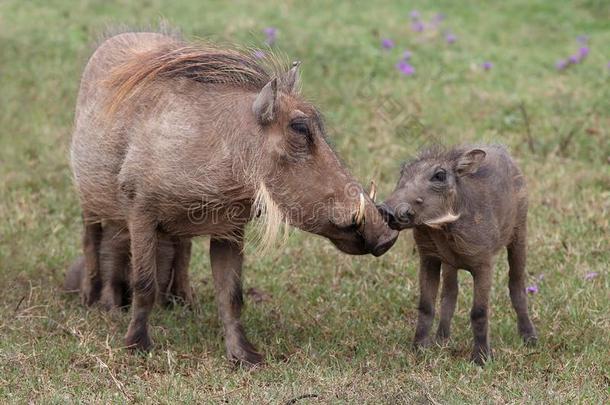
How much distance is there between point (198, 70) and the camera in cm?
514

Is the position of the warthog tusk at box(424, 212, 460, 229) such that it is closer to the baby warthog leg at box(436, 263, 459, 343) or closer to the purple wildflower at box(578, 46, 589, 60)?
the baby warthog leg at box(436, 263, 459, 343)

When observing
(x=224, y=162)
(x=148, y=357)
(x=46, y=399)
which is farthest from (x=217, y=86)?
(x=46, y=399)

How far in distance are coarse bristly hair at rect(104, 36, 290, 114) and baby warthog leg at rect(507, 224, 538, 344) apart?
1.37m

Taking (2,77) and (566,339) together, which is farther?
(2,77)

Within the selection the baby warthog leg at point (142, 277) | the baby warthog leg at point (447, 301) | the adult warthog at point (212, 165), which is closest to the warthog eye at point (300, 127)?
the adult warthog at point (212, 165)

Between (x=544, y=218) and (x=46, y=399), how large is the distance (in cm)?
371

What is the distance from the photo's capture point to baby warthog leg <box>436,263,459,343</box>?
517cm

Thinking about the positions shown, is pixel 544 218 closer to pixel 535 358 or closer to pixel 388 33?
pixel 535 358

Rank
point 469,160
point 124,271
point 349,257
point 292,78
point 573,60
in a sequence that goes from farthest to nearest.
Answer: point 573,60 < point 349,257 < point 124,271 < point 292,78 < point 469,160

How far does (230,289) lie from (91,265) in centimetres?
113

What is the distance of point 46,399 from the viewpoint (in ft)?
14.0

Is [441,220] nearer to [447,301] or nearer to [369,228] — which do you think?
[369,228]

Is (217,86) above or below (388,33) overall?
above

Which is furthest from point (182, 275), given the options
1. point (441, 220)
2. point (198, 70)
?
point (441, 220)
